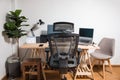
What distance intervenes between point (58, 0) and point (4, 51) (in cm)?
180

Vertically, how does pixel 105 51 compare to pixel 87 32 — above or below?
below

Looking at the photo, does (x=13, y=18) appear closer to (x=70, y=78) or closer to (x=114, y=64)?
(x=70, y=78)

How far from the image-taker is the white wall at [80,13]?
426cm

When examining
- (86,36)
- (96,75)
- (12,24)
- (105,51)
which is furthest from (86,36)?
(12,24)

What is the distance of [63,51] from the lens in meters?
3.02

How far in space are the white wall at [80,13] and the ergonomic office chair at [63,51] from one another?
56.8 inches

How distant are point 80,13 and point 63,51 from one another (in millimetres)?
1628

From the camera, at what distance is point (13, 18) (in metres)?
3.70

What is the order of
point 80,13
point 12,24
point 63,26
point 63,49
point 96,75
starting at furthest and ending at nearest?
1. point 80,13
2. point 96,75
3. point 63,26
4. point 12,24
5. point 63,49

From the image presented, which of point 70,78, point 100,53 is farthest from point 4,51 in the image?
point 100,53

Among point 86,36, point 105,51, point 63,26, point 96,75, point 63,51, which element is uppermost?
point 63,26

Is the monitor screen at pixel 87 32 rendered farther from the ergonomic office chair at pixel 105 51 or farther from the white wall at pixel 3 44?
the white wall at pixel 3 44

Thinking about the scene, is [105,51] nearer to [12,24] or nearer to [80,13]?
[80,13]

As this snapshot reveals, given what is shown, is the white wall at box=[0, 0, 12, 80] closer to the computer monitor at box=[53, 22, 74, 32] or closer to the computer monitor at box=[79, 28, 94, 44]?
the computer monitor at box=[53, 22, 74, 32]
